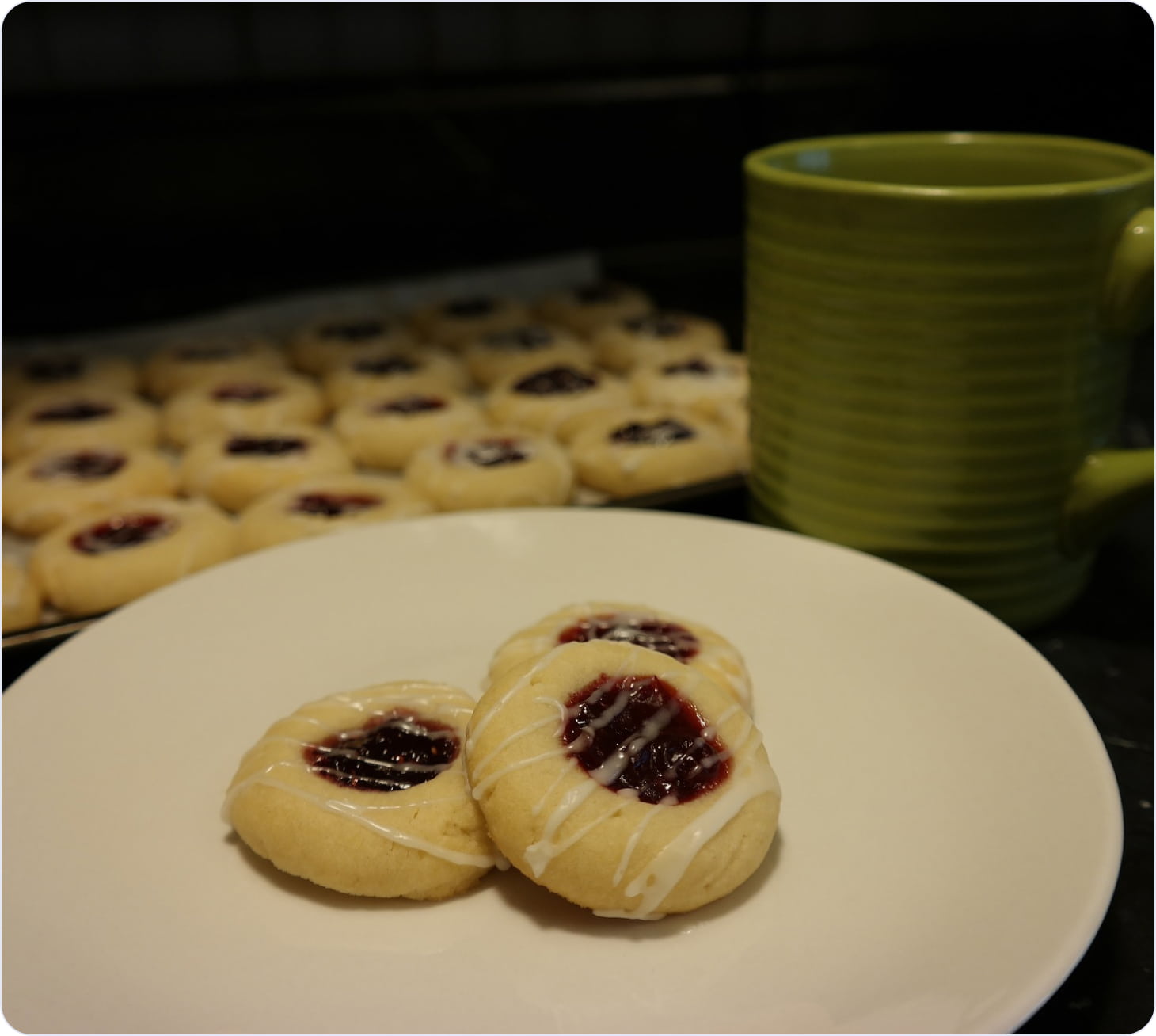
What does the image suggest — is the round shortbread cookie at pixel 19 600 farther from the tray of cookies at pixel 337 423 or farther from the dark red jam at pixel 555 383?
the dark red jam at pixel 555 383

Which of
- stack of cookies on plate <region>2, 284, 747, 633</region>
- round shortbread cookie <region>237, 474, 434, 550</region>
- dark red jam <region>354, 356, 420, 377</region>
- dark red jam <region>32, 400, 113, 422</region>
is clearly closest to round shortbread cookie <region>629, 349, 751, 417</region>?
stack of cookies on plate <region>2, 284, 747, 633</region>

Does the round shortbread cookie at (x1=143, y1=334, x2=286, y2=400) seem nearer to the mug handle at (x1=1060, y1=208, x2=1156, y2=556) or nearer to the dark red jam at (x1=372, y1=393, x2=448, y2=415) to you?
the dark red jam at (x1=372, y1=393, x2=448, y2=415)

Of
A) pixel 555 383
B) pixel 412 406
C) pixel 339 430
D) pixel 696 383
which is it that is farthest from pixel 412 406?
pixel 696 383

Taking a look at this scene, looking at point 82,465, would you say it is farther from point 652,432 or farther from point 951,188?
point 951,188

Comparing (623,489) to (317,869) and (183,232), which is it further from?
(183,232)

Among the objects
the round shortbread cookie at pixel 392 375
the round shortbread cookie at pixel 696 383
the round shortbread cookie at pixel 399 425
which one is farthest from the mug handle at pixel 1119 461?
the round shortbread cookie at pixel 392 375

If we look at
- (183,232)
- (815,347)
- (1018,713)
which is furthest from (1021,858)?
(183,232)
